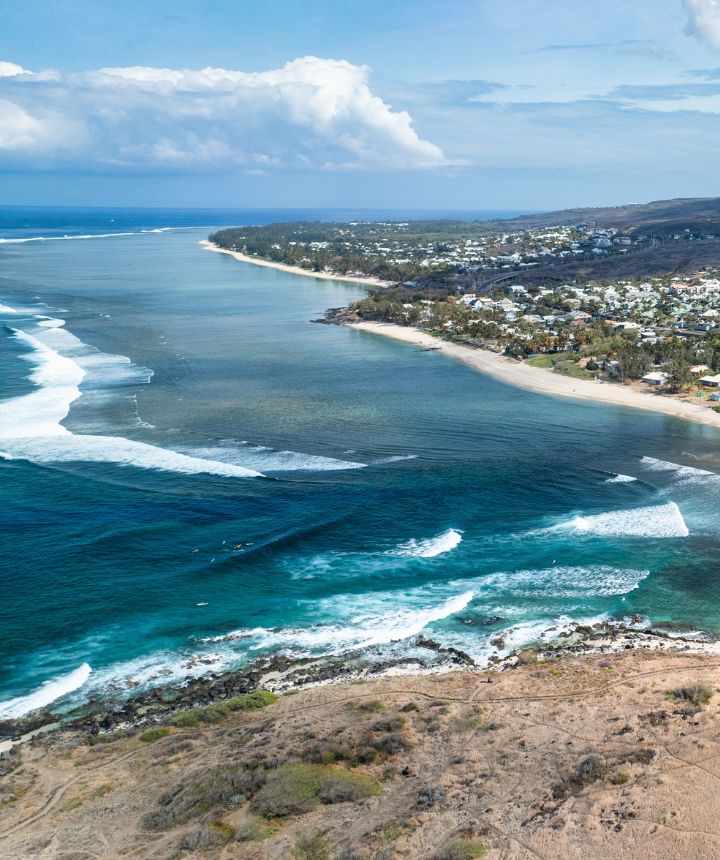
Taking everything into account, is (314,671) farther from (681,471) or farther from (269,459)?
(681,471)

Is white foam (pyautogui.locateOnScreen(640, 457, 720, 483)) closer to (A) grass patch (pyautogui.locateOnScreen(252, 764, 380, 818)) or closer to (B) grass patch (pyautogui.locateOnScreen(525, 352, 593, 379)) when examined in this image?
(B) grass patch (pyautogui.locateOnScreen(525, 352, 593, 379))

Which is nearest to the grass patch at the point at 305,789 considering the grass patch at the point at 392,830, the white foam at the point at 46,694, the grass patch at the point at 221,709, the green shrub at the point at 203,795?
the green shrub at the point at 203,795

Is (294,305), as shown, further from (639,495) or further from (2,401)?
(639,495)

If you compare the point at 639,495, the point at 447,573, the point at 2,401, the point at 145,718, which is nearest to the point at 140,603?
the point at 145,718

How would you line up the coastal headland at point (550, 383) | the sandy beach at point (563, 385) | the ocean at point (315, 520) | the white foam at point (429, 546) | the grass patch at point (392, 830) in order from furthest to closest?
the coastal headland at point (550, 383)
the sandy beach at point (563, 385)
the white foam at point (429, 546)
the ocean at point (315, 520)
the grass patch at point (392, 830)

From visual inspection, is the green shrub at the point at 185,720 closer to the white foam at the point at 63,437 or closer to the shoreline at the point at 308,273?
the white foam at the point at 63,437

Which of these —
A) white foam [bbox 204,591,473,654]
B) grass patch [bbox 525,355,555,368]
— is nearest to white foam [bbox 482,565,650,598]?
white foam [bbox 204,591,473,654]

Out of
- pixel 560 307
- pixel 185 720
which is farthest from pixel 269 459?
pixel 560 307
